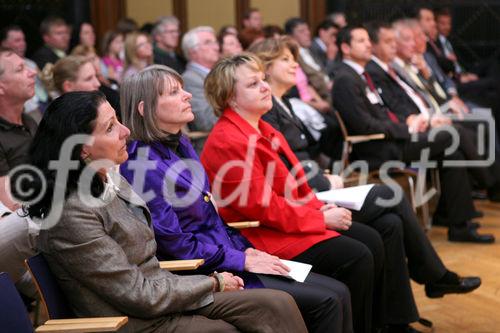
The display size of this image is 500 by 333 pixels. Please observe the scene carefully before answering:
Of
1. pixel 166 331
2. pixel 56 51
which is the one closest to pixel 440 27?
pixel 56 51

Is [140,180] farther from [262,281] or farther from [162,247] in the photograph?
[262,281]

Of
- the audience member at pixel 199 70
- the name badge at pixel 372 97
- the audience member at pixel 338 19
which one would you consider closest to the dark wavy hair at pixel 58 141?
the audience member at pixel 199 70

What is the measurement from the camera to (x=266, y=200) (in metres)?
2.86

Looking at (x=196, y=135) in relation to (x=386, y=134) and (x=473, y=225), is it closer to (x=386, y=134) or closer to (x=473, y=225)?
(x=386, y=134)

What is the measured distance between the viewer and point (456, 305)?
3.52m

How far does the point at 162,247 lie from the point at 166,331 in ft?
1.41

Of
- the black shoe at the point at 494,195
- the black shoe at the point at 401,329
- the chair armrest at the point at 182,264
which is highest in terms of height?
the chair armrest at the point at 182,264

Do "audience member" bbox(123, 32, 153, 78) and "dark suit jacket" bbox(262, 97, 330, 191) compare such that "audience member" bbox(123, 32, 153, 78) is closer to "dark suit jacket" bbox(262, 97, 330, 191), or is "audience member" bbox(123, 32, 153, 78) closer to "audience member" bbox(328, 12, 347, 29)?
"dark suit jacket" bbox(262, 97, 330, 191)

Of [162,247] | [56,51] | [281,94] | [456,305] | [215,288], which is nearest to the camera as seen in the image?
[215,288]

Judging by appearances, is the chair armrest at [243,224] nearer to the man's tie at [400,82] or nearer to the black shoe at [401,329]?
the black shoe at [401,329]

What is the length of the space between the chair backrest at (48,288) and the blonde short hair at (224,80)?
3.98 ft

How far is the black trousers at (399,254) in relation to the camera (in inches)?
121

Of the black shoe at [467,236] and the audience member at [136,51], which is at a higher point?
the audience member at [136,51]

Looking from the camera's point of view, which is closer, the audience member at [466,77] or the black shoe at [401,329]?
the black shoe at [401,329]
